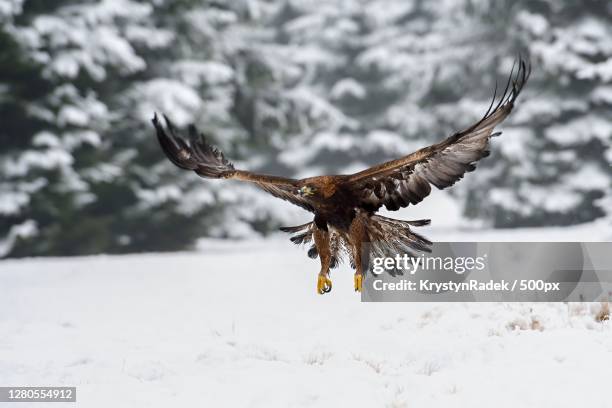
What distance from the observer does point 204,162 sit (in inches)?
179

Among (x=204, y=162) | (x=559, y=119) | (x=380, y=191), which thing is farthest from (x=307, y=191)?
(x=559, y=119)

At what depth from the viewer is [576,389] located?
3.56 m

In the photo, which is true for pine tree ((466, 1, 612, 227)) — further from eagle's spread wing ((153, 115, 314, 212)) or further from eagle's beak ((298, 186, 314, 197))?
eagle's beak ((298, 186, 314, 197))

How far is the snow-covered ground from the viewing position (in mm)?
3680

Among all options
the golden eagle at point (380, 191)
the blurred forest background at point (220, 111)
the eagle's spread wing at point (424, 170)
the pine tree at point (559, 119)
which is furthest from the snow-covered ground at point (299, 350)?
the pine tree at point (559, 119)

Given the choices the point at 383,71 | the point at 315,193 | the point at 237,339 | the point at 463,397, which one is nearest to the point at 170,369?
the point at 237,339

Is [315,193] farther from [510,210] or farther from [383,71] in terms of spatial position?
[383,71]

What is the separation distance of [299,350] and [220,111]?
8722 millimetres

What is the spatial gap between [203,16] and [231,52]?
112 cm

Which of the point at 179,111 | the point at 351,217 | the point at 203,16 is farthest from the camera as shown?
the point at 203,16

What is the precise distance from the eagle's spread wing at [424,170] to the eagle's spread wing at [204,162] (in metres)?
0.46

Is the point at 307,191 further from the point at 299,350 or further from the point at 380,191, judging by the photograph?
the point at 299,350

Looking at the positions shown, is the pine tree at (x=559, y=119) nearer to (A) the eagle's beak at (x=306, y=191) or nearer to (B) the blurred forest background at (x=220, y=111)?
(B) the blurred forest background at (x=220, y=111)

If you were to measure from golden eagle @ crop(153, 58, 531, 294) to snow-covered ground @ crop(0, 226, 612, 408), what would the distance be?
2.24 feet
